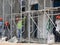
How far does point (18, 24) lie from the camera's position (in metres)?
4.49

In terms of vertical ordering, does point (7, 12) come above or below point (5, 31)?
above

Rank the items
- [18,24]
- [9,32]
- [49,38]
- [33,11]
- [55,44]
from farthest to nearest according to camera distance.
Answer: [9,32], [18,24], [33,11], [49,38], [55,44]

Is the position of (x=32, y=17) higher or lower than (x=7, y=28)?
higher

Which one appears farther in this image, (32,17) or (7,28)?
(7,28)

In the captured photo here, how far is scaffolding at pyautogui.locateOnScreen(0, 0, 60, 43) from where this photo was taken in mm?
3831

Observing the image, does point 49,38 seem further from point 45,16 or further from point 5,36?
point 5,36

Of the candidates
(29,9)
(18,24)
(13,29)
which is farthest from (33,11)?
(13,29)

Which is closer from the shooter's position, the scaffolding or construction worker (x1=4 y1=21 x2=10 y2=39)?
the scaffolding

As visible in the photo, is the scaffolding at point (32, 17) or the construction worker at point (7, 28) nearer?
the scaffolding at point (32, 17)

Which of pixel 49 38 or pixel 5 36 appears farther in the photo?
pixel 5 36

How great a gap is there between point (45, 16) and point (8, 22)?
1210 mm

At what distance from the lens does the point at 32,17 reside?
4.27 meters

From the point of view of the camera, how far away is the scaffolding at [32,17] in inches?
151

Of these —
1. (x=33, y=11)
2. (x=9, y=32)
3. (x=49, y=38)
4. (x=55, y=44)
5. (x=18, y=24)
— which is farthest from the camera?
(x=9, y=32)
